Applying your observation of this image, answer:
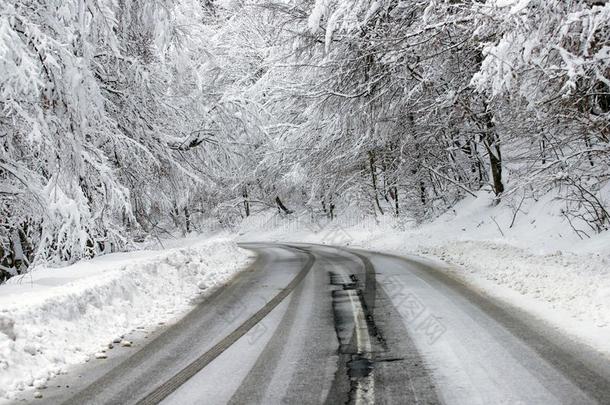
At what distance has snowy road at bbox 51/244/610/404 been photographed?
502cm

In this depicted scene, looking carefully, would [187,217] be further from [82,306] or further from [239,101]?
[82,306]

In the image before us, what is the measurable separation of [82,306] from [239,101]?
25.0ft

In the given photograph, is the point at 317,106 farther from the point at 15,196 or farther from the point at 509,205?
the point at 15,196

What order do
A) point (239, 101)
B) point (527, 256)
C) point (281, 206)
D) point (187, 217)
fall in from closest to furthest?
1. point (527, 256)
2. point (239, 101)
3. point (187, 217)
4. point (281, 206)

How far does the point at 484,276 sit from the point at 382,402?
774cm

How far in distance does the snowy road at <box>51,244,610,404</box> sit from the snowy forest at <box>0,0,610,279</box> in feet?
10.4

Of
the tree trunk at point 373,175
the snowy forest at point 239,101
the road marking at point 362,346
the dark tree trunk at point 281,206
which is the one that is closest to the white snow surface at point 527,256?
the snowy forest at point 239,101

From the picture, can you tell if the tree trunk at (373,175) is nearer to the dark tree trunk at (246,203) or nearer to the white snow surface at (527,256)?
the white snow surface at (527,256)

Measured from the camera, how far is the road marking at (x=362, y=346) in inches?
192

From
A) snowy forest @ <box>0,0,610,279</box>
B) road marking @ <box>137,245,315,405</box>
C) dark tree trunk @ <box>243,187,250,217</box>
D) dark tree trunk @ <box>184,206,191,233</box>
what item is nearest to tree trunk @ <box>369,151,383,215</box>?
snowy forest @ <box>0,0,610,279</box>

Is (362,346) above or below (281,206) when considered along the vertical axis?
below

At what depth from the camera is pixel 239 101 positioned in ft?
46.6

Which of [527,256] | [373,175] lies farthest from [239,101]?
[373,175]

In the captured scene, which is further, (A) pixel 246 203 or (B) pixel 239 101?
(A) pixel 246 203
